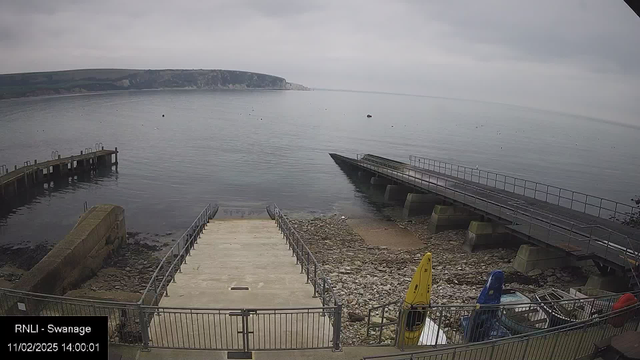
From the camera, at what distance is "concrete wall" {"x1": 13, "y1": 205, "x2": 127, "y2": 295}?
15883 mm

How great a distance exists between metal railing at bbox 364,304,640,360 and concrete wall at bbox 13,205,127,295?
1472 centimetres

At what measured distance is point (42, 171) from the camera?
3984 centimetres

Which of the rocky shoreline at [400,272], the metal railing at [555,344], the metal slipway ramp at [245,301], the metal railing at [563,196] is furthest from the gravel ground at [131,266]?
the metal railing at [563,196]

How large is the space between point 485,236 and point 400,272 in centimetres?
675

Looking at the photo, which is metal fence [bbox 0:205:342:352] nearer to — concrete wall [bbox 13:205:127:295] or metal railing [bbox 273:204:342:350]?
metal railing [bbox 273:204:342:350]

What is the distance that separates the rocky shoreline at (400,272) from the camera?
15508 mm

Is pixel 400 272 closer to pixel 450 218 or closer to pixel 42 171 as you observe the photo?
pixel 450 218

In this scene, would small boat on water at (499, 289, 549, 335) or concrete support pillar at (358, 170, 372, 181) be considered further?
concrete support pillar at (358, 170, 372, 181)

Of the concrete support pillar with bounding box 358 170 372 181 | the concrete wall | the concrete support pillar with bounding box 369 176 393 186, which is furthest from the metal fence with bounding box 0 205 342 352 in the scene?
the concrete support pillar with bounding box 358 170 372 181

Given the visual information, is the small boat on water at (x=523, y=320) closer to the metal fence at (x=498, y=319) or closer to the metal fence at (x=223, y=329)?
the metal fence at (x=498, y=319)

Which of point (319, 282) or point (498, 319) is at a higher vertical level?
point (498, 319)

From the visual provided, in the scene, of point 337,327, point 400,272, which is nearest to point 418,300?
point 337,327

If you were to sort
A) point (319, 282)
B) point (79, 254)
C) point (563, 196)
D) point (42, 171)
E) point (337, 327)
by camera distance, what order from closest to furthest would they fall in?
point (337, 327)
point (319, 282)
point (79, 254)
point (42, 171)
point (563, 196)

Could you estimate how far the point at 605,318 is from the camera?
8.18 metres
